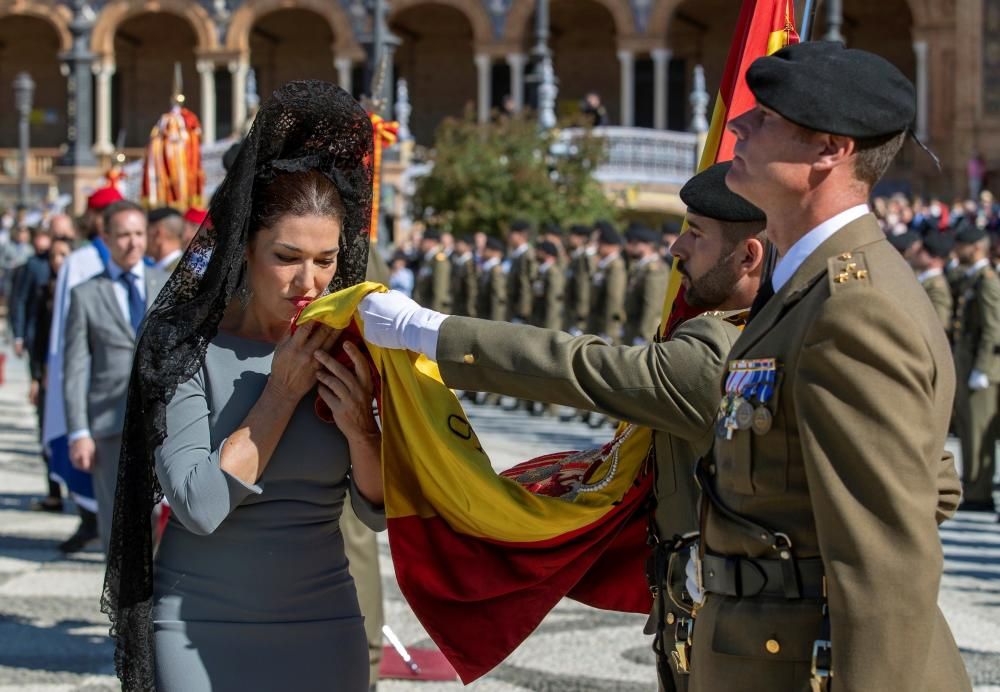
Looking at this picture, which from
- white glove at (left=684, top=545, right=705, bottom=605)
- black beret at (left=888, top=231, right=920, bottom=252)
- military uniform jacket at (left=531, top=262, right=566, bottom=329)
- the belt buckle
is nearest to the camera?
the belt buckle

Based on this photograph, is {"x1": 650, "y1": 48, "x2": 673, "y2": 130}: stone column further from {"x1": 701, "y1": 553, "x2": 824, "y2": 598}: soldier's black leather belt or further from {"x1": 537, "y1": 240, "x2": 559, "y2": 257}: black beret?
{"x1": 701, "y1": 553, "x2": 824, "y2": 598}: soldier's black leather belt

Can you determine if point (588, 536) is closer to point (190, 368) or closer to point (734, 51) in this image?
point (190, 368)

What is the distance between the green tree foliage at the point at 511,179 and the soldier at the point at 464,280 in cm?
137

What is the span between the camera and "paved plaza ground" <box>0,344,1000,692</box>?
6039 millimetres

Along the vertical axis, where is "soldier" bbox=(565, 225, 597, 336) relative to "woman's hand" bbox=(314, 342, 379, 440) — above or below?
below

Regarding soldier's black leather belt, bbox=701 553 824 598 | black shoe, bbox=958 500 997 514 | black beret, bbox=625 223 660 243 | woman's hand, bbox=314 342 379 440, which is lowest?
black shoe, bbox=958 500 997 514

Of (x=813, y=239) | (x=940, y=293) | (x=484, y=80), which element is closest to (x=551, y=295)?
(x=940, y=293)

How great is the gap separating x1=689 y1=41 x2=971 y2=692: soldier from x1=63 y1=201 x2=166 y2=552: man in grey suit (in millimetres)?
4773

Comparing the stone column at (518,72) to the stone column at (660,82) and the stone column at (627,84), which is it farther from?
the stone column at (660,82)

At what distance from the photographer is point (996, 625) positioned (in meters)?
7.16

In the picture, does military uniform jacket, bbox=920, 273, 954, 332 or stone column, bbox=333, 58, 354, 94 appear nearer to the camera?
military uniform jacket, bbox=920, 273, 954, 332

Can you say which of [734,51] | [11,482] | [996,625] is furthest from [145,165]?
[734,51]

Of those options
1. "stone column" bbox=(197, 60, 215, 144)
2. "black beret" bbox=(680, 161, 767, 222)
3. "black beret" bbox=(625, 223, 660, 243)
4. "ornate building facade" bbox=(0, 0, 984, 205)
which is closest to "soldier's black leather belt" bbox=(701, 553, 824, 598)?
"black beret" bbox=(680, 161, 767, 222)

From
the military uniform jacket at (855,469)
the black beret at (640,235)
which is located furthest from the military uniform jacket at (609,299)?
the military uniform jacket at (855,469)
